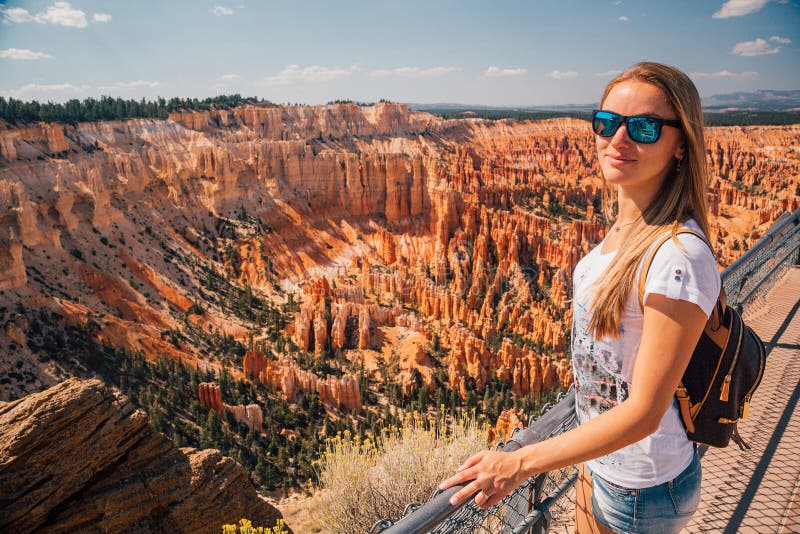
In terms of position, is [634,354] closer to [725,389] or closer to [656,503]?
[725,389]

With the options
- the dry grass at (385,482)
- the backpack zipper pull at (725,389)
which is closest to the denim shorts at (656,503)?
the backpack zipper pull at (725,389)

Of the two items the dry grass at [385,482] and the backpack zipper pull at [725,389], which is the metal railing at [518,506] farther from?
the dry grass at [385,482]

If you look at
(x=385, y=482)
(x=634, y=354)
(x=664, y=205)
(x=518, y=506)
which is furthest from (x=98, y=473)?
(x=664, y=205)

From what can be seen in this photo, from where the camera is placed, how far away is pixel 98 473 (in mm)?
7277

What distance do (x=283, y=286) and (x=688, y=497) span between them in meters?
38.8

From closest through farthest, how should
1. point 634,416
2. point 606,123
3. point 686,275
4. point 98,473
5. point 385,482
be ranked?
1. point 686,275
2. point 634,416
3. point 606,123
4. point 385,482
5. point 98,473

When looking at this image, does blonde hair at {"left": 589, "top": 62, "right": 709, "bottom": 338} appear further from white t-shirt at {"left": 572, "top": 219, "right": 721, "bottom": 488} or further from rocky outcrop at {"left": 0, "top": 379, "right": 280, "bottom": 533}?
rocky outcrop at {"left": 0, "top": 379, "right": 280, "bottom": 533}

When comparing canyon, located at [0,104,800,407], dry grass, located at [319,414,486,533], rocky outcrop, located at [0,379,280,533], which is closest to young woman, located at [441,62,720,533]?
dry grass, located at [319,414,486,533]

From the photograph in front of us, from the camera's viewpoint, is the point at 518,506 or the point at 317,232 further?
the point at 317,232

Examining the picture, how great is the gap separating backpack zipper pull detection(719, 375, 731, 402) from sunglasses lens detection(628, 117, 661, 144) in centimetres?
100

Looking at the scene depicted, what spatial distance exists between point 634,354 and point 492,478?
2.49ft

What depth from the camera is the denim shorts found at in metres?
2.12

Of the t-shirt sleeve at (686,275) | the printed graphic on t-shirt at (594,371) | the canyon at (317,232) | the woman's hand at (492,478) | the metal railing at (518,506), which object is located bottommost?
the canyon at (317,232)

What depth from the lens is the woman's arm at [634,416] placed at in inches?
66.0
